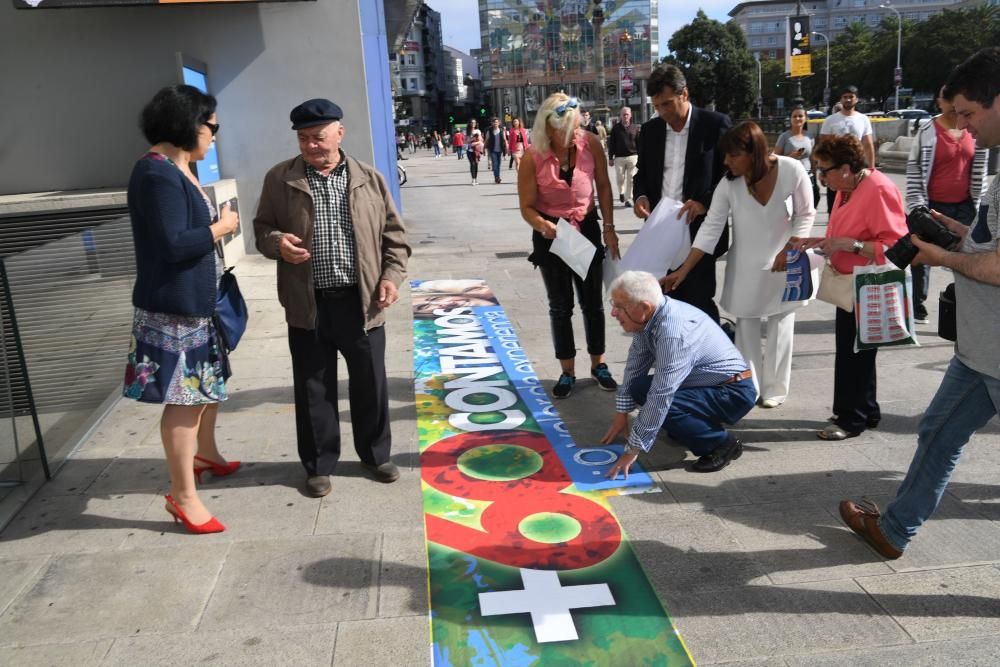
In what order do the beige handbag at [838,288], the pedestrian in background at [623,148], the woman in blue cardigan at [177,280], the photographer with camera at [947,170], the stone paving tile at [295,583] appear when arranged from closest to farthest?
the stone paving tile at [295,583]
the woman in blue cardigan at [177,280]
the beige handbag at [838,288]
the photographer with camera at [947,170]
the pedestrian in background at [623,148]

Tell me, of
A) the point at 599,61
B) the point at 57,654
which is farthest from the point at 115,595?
the point at 599,61

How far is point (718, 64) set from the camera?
88000 millimetres

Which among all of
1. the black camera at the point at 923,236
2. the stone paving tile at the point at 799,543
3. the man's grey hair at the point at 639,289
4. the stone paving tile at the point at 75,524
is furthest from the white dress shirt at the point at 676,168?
the stone paving tile at the point at 75,524

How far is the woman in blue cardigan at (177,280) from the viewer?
10.6 feet

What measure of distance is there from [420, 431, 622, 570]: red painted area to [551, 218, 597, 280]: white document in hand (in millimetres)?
1103

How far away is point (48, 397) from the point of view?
4.48m

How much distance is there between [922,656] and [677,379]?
1479mm

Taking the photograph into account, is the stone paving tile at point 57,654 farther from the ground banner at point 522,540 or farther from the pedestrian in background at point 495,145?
the pedestrian in background at point 495,145

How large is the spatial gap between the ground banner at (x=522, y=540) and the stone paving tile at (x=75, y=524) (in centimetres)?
138

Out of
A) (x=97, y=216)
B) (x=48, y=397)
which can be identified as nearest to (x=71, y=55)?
(x=97, y=216)

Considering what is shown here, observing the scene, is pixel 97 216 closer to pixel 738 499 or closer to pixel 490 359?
pixel 490 359

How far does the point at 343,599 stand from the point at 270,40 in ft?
30.6

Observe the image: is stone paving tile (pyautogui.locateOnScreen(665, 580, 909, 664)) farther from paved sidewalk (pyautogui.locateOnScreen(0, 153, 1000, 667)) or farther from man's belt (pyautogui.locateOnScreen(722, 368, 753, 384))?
man's belt (pyautogui.locateOnScreen(722, 368, 753, 384))

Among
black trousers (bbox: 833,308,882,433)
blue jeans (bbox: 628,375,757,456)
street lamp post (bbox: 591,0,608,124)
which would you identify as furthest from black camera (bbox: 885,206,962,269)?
street lamp post (bbox: 591,0,608,124)
